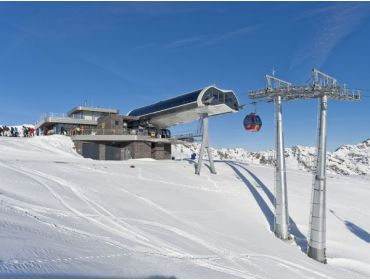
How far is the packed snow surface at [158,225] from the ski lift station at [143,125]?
7.67 meters

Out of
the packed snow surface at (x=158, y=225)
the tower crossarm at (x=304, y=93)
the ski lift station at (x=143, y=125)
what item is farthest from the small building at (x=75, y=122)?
the tower crossarm at (x=304, y=93)

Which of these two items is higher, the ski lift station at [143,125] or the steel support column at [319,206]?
the ski lift station at [143,125]

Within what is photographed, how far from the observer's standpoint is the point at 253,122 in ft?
78.5

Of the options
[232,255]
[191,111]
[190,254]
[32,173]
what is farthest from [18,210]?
[191,111]

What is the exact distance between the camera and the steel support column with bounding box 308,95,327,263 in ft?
57.5

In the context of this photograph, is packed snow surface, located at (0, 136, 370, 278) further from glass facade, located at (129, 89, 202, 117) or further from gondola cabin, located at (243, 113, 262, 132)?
glass facade, located at (129, 89, 202, 117)

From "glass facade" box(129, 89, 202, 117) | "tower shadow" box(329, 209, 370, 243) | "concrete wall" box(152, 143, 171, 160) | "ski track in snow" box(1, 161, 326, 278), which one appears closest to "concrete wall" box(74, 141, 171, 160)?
"concrete wall" box(152, 143, 171, 160)

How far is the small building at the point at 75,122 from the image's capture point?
49.3 meters

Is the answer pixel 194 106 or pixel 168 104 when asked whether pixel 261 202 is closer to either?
pixel 194 106

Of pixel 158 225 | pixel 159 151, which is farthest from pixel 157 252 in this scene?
pixel 159 151

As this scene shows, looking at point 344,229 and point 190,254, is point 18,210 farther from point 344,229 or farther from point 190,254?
point 344,229

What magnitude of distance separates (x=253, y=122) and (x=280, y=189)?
215 inches

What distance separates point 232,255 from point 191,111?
85.5ft

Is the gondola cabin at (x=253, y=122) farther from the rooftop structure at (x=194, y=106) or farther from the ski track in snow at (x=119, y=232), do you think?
the ski track in snow at (x=119, y=232)
